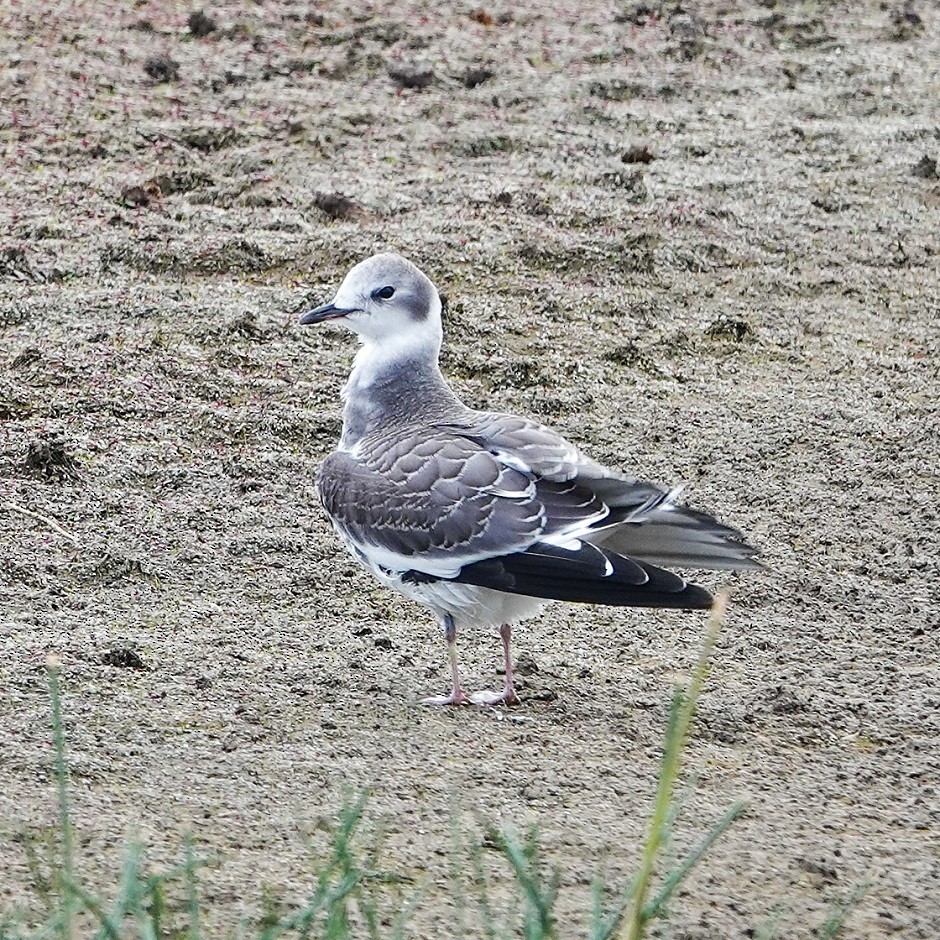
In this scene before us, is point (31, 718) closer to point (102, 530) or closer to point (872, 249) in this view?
point (102, 530)

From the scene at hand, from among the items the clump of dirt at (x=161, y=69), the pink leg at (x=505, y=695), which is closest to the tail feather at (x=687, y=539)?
the pink leg at (x=505, y=695)

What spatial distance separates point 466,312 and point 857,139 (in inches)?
101

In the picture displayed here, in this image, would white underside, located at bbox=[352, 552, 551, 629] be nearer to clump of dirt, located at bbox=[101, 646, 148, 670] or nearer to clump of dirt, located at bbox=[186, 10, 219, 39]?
clump of dirt, located at bbox=[101, 646, 148, 670]

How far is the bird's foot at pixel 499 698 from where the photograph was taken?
13.6 feet

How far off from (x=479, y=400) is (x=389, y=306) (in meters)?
1.02

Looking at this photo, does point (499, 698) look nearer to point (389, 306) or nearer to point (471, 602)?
point (471, 602)

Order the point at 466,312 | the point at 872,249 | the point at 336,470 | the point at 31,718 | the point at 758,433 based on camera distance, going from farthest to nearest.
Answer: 1. the point at 872,249
2. the point at 466,312
3. the point at 758,433
4. the point at 336,470
5. the point at 31,718

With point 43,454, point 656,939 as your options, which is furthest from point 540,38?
point 656,939

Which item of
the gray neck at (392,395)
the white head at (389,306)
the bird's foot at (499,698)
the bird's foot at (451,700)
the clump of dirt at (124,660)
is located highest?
the white head at (389,306)

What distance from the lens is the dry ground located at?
3547 mm

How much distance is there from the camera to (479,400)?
5844 mm

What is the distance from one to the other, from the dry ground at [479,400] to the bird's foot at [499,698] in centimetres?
→ 7

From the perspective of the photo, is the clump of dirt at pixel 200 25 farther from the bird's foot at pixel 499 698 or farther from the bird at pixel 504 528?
the bird's foot at pixel 499 698

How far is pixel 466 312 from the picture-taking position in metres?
6.29
